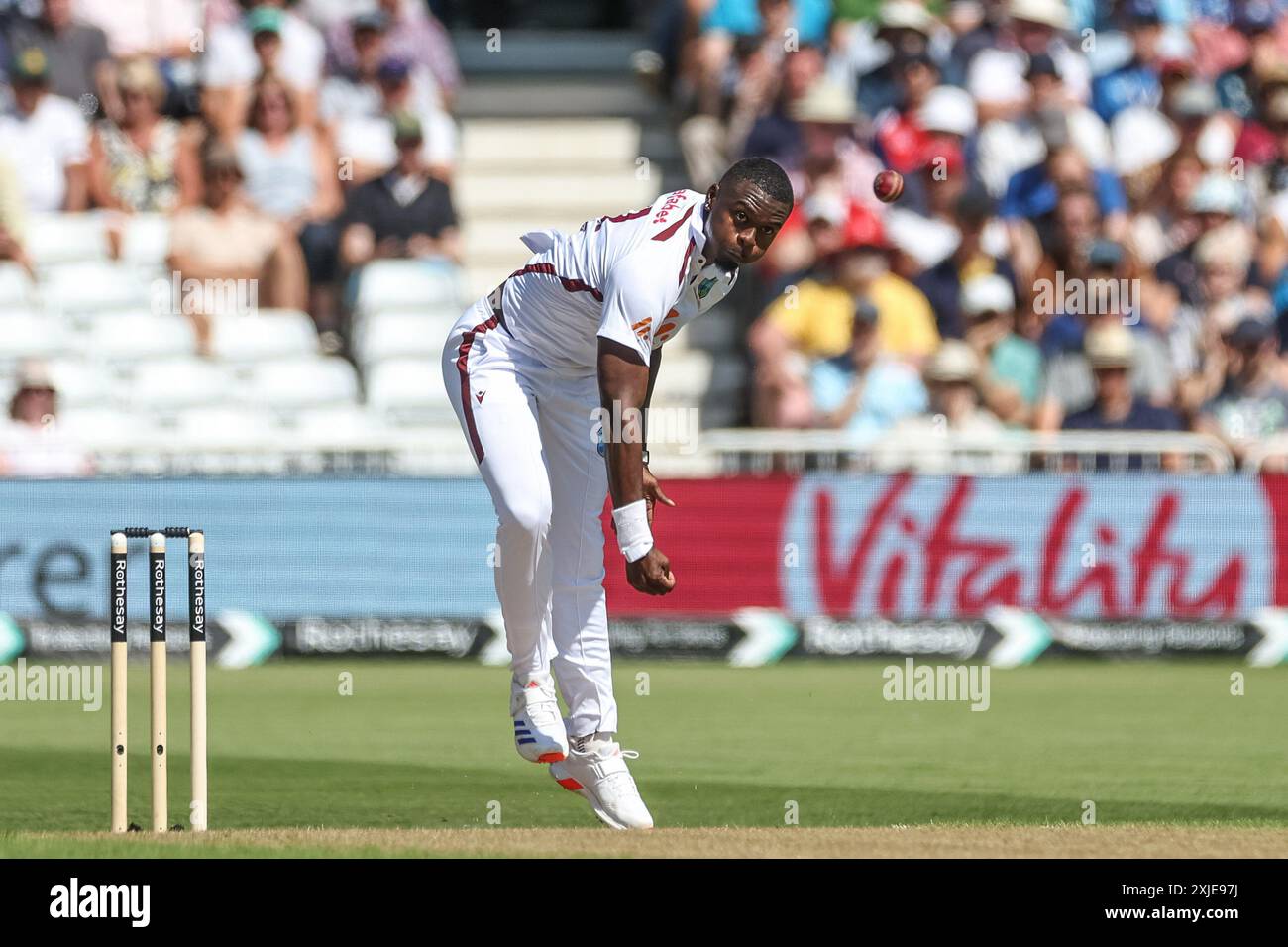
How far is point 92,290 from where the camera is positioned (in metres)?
19.2

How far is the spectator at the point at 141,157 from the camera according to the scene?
19703 millimetres

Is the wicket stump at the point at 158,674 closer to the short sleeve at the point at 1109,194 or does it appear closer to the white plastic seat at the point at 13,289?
the white plastic seat at the point at 13,289

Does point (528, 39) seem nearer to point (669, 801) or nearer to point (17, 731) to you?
point (17, 731)

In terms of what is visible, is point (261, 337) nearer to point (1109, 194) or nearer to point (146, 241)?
point (146, 241)

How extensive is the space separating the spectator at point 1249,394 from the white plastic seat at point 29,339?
902cm

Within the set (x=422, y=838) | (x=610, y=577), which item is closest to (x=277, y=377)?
(x=610, y=577)

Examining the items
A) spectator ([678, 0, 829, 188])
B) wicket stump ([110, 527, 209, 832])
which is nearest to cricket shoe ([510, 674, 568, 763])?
wicket stump ([110, 527, 209, 832])

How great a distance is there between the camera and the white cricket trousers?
877 cm

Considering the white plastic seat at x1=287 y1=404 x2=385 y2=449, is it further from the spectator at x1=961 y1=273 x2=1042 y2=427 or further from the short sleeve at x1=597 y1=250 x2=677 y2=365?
the short sleeve at x1=597 y1=250 x2=677 y2=365

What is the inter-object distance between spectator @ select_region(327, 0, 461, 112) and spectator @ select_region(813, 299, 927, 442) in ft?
16.6

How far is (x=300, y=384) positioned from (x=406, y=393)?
2.74 ft

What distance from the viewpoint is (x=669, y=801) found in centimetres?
989

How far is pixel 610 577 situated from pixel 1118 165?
23.8ft

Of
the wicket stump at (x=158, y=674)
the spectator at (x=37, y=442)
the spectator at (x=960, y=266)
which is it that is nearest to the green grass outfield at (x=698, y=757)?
the wicket stump at (x=158, y=674)
